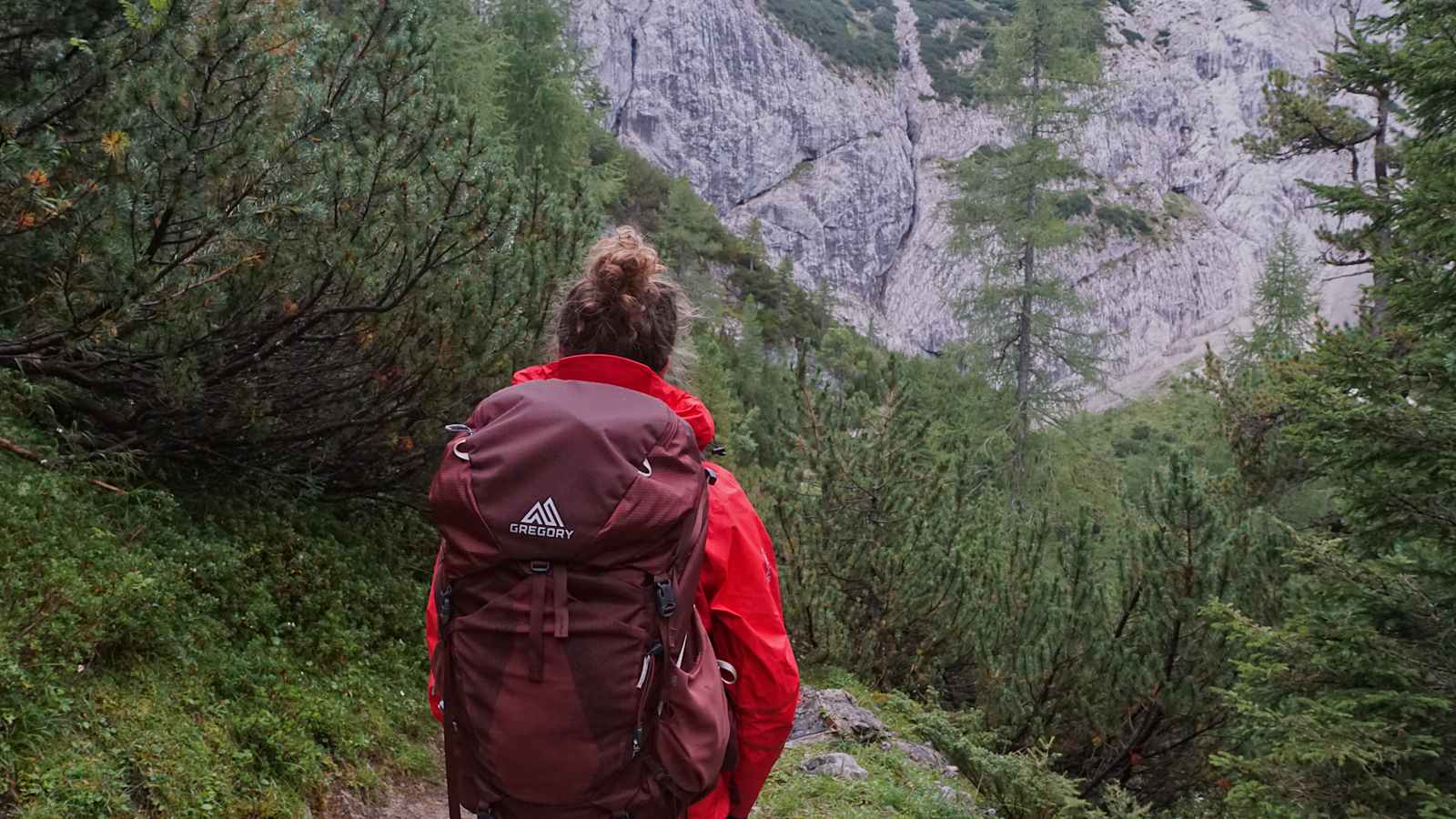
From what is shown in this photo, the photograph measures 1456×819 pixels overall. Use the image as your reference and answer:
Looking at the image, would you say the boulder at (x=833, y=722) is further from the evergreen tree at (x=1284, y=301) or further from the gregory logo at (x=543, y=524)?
the evergreen tree at (x=1284, y=301)

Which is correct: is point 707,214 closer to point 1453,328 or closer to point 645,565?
point 1453,328

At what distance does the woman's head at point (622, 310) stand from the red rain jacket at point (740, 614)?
0.09m

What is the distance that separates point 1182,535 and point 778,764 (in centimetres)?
382

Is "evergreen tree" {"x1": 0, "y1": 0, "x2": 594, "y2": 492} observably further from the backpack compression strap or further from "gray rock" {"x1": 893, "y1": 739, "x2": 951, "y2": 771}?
"gray rock" {"x1": 893, "y1": 739, "x2": 951, "y2": 771}

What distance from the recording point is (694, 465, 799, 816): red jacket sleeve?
1.82 m

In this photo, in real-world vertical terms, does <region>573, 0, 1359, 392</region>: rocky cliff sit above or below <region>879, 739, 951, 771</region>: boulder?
above

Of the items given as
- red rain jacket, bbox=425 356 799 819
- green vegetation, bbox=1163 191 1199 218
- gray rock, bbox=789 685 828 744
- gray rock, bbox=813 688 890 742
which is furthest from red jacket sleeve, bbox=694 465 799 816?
green vegetation, bbox=1163 191 1199 218

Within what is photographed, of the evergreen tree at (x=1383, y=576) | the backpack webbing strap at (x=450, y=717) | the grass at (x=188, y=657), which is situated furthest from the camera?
the evergreen tree at (x=1383, y=576)

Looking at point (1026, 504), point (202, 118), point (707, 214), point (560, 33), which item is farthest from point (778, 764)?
point (707, 214)

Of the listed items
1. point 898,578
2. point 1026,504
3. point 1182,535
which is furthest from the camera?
point 1026,504

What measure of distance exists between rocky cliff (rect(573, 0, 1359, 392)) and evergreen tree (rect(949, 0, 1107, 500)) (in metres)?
50.5

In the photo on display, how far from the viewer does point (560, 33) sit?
1797cm

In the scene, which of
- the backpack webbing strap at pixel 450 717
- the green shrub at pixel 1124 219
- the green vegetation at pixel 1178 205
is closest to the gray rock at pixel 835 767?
the backpack webbing strap at pixel 450 717

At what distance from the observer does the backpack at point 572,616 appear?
1582 mm
